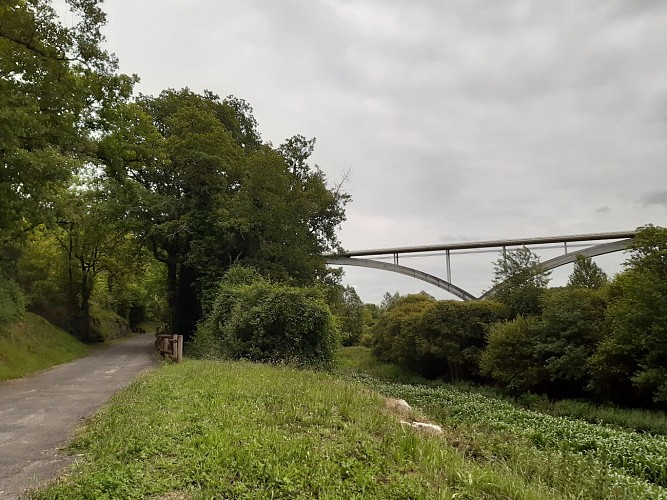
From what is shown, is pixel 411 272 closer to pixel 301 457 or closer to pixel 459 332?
pixel 459 332

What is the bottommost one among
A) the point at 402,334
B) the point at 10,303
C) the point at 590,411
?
the point at 590,411

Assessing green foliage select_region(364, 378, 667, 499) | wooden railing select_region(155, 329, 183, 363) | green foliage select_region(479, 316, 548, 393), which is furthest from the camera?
green foliage select_region(479, 316, 548, 393)

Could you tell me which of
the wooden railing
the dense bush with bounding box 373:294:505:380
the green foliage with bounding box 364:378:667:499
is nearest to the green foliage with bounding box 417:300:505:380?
the dense bush with bounding box 373:294:505:380

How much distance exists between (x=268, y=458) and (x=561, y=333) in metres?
18.4

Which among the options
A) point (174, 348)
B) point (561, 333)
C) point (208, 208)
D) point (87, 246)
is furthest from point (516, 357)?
point (87, 246)

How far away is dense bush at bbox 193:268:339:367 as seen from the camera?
1819 centimetres

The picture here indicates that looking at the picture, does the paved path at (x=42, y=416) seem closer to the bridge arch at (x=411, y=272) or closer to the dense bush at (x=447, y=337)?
the dense bush at (x=447, y=337)

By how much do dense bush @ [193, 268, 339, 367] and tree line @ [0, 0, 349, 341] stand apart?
523 cm

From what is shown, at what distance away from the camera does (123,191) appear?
1623 cm

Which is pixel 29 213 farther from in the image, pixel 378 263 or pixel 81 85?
pixel 378 263

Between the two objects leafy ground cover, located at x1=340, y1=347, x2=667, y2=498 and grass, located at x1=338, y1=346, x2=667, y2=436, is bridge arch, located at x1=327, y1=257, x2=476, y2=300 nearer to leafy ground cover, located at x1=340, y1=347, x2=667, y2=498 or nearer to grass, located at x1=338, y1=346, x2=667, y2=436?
grass, located at x1=338, y1=346, x2=667, y2=436

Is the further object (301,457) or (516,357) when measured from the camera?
(516,357)

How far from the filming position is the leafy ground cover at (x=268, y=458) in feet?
12.8

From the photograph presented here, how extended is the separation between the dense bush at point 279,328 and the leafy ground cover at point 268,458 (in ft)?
36.9
